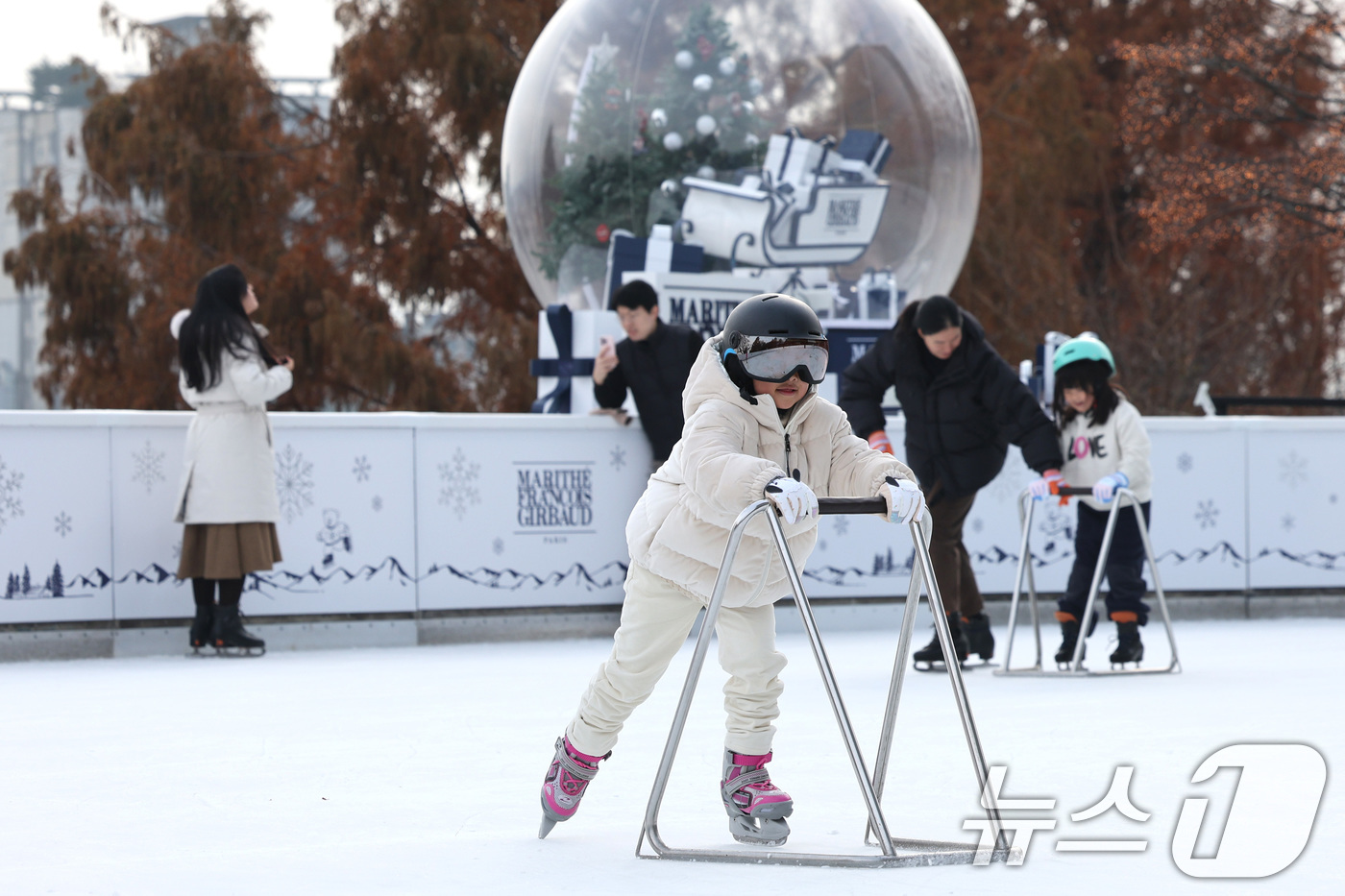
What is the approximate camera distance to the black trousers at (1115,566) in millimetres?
7617

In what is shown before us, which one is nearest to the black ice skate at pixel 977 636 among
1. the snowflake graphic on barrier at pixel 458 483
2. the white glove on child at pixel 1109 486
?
the white glove on child at pixel 1109 486

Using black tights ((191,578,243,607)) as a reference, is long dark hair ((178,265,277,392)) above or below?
above

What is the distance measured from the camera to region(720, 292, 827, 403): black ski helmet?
146 inches

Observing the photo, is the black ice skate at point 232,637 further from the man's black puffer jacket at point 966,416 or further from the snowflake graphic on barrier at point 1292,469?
the snowflake graphic on barrier at point 1292,469

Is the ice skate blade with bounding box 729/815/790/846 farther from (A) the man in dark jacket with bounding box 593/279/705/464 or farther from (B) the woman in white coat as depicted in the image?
(A) the man in dark jacket with bounding box 593/279/705/464

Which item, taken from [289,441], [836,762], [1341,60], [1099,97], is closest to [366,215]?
[1099,97]

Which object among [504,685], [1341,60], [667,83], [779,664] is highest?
[1341,60]

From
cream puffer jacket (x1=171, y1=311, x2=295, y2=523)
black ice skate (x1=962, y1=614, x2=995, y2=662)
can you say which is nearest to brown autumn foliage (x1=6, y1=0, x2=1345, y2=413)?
cream puffer jacket (x1=171, y1=311, x2=295, y2=523)

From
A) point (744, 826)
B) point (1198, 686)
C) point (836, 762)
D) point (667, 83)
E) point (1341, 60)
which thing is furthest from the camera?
point (1341, 60)

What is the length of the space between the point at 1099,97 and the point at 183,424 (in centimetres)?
1995

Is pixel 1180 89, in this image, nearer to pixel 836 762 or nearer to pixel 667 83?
pixel 667 83

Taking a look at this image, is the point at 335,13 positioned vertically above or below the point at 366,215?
above

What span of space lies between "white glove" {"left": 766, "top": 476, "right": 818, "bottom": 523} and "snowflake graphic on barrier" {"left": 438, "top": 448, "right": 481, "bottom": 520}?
5.84m

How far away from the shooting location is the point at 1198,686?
22.4 ft
